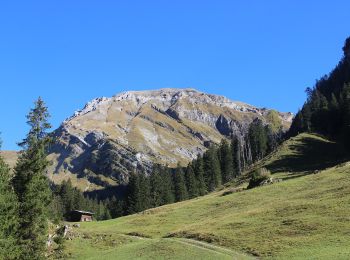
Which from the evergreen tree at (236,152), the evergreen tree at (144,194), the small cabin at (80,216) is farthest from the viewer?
the evergreen tree at (236,152)

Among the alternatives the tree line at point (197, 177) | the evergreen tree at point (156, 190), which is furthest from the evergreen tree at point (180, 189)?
the evergreen tree at point (156, 190)

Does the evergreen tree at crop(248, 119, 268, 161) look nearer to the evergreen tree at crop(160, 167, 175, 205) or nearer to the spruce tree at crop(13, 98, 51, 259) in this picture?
the evergreen tree at crop(160, 167, 175, 205)

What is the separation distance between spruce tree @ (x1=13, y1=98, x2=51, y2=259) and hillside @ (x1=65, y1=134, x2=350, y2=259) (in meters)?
14.3

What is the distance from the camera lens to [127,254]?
2318 inches

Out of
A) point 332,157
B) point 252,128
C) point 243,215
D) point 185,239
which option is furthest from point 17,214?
point 252,128

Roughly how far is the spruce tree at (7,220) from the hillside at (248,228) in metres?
17.5

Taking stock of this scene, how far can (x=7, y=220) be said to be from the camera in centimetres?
4147

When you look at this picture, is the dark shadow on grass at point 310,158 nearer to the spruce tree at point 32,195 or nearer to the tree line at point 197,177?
the tree line at point 197,177

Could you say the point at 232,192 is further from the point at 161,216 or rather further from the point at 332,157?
the point at 332,157

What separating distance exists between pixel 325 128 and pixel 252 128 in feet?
109

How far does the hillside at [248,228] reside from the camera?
50531 mm

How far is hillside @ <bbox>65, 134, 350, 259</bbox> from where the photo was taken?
166 ft

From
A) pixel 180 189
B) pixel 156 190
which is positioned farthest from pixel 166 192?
pixel 180 189

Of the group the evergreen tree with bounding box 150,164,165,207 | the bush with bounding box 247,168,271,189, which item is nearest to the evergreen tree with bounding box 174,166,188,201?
the evergreen tree with bounding box 150,164,165,207
